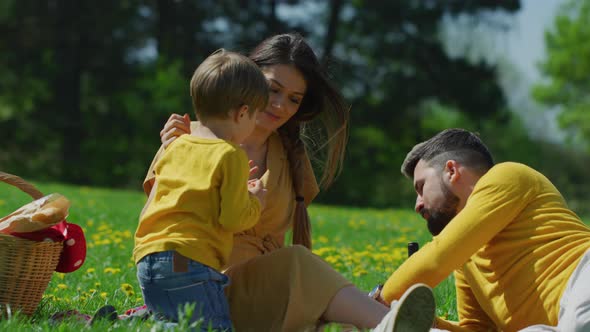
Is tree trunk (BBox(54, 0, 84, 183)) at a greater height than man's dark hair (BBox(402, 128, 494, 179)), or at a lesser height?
lesser

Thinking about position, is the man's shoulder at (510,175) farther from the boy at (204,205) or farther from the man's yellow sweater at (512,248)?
the boy at (204,205)

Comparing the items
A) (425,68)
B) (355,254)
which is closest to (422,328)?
(355,254)

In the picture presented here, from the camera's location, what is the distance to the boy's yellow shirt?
2932mm

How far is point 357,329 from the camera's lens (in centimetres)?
310

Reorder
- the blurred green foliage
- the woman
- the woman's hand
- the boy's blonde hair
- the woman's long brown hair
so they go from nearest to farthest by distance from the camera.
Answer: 1. the boy's blonde hair
2. the woman
3. the woman's hand
4. the woman's long brown hair
5. the blurred green foliage

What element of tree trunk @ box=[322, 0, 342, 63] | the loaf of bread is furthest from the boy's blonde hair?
tree trunk @ box=[322, 0, 342, 63]

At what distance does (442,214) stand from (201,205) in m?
1.07

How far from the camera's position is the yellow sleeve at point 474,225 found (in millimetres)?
3053

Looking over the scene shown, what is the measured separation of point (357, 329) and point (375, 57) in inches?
881

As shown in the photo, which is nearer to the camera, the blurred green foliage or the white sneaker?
the white sneaker

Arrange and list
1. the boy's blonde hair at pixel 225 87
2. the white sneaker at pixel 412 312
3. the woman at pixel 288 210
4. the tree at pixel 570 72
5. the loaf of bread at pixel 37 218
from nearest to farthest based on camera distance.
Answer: the white sneaker at pixel 412 312 → the boy's blonde hair at pixel 225 87 → the woman at pixel 288 210 → the loaf of bread at pixel 37 218 → the tree at pixel 570 72

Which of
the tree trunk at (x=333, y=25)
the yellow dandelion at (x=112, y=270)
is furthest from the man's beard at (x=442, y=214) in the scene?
the tree trunk at (x=333, y=25)

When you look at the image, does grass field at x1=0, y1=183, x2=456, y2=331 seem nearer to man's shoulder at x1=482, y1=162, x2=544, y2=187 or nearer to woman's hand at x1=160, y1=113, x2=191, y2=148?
woman's hand at x1=160, y1=113, x2=191, y2=148

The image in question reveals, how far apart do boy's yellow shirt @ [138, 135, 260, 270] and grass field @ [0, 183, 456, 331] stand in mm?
329
